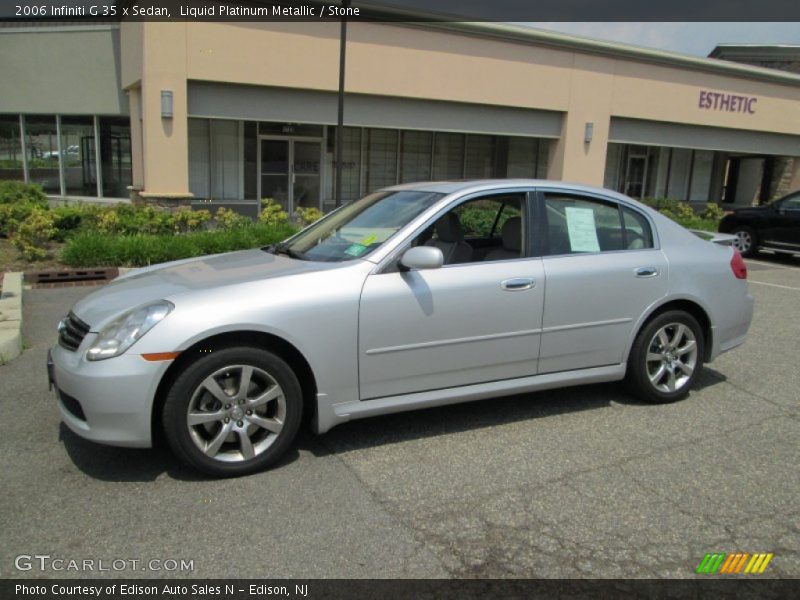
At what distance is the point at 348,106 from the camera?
15.5 metres

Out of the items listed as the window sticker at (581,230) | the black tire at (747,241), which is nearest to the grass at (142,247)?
the window sticker at (581,230)

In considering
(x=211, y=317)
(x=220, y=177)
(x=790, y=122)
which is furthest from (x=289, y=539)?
(x=790, y=122)

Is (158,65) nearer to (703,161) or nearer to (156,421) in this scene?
(156,421)

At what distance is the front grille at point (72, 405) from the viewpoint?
3578 mm

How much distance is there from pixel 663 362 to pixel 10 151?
777 inches

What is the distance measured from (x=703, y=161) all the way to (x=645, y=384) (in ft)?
76.7

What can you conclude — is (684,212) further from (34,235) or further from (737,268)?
(34,235)

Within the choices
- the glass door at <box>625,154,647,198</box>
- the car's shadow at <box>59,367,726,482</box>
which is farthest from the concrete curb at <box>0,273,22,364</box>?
the glass door at <box>625,154,647,198</box>

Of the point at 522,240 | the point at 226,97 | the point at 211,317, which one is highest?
the point at 226,97

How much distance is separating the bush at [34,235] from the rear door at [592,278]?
8461 mm

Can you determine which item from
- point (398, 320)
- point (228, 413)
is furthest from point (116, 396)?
point (398, 320)

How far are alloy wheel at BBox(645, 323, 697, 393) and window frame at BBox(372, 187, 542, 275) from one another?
1223 mm

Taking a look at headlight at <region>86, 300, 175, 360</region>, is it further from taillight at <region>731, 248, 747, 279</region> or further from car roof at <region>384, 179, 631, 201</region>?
taillight at <region>731, 248, 747, 279</region>

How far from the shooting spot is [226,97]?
14.1m
